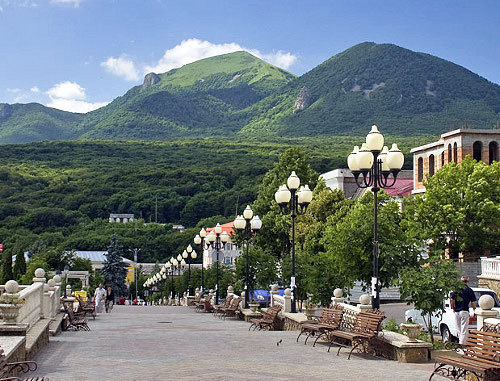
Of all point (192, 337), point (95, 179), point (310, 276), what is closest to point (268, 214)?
point (310, 276)

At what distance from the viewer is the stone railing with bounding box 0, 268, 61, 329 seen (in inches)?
554

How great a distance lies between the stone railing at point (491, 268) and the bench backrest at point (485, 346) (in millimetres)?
29033

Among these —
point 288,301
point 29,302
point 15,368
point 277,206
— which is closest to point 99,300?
point 288,301

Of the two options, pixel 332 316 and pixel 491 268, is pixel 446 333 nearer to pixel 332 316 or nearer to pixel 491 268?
pixel 332 316

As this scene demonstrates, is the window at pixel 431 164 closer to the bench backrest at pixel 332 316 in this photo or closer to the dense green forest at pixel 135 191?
the bench backrest at pixel 332 316

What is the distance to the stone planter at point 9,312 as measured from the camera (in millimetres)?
13960

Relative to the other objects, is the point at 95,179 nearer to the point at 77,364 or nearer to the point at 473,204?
the point at 473,204

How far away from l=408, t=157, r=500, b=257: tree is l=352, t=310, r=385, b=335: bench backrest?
32.6 metres

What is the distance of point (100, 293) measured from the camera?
39.1 m

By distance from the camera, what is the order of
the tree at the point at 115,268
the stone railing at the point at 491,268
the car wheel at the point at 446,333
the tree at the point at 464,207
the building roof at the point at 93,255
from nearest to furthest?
the car wheel at the point at 446,333 < the stone railing at the point at 491,268 < the tree at the point at 464,207 < the tree at the point at 115,268 < the building roof at the point at 93,255

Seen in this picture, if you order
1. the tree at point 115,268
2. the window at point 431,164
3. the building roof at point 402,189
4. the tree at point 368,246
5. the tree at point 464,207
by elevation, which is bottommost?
the tree at point 115,268

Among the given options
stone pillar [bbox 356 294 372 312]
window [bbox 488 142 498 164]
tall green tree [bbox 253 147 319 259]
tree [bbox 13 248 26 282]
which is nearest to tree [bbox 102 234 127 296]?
tree [bbox 13 248 26 282]

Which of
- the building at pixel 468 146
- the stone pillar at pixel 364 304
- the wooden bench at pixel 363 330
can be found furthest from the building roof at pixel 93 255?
the wooden bench at pixel 363 330

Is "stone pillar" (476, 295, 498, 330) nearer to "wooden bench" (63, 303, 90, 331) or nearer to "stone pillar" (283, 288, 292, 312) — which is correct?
"stone pillar" (283, 288, 292, 312)
